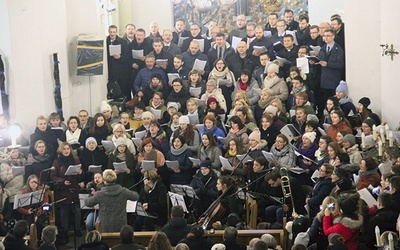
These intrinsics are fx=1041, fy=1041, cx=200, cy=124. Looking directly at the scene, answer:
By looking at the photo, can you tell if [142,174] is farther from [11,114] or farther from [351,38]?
[351,38]

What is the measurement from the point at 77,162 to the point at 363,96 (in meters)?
5.20

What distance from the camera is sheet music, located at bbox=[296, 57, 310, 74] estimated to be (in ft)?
58.7

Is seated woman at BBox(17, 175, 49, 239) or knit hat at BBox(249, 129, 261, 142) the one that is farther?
knit hat at BBox(249, 129, 261, 142)

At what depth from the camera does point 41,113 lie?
18078 mm

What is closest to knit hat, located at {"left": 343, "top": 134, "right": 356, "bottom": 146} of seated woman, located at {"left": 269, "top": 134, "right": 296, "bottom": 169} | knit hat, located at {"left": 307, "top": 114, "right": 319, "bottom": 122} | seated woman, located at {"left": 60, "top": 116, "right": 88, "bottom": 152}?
seated woman, located at {"left": 269, "top": 134, "right": 296, "bottom": 169}

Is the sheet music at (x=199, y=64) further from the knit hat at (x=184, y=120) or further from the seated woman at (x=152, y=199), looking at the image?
the seated woman at (x=152, y=199)

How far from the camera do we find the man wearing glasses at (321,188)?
14046 mm

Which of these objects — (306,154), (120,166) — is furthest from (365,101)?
(120,166)

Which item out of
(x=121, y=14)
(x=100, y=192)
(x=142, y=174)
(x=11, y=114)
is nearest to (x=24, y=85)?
(x=11, y=114)

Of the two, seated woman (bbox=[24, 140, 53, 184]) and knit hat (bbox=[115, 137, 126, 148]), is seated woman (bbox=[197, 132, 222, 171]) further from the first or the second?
seated woman (bbox=[24, 140, 53, 184])

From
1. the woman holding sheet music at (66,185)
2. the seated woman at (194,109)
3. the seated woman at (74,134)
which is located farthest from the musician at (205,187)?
the seated woman at (74,134)

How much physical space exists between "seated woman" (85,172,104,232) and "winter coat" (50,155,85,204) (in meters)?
0.35

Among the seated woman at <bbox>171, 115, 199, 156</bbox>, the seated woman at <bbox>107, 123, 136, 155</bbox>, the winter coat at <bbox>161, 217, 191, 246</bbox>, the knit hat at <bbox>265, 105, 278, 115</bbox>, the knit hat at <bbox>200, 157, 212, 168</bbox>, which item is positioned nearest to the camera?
the winter coat at <bbox>161, 217, 191, 246</bbox>

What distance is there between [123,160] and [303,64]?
3.71m
